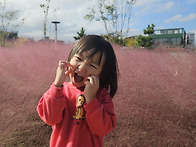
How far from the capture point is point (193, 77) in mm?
2982

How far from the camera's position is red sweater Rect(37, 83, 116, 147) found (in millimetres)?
825

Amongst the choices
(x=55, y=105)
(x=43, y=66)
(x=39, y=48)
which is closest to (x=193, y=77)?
(x=43, y=66)

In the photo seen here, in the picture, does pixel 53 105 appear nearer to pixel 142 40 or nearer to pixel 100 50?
pixel 100 50

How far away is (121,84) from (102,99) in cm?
192

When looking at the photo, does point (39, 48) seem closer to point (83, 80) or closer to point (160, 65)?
point (160, 65)

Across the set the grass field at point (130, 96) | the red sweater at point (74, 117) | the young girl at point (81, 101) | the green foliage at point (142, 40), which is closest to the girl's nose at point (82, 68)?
the young girl at point (81, 101)

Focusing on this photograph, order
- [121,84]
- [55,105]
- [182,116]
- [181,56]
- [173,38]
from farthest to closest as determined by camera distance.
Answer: [173,38]
[181,56]
[121,84]
[182,116]
[55,105]

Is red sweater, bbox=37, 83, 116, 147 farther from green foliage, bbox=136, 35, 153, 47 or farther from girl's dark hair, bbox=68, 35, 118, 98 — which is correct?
green foliage, bbox=136, 35, 153, 47

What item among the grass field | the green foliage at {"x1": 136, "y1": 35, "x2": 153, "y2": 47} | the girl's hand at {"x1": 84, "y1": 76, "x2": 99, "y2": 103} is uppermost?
the green foliage at {"x1": 136, "y1": 35, "x2": 153, "y2": 47}

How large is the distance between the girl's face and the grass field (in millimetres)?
1460

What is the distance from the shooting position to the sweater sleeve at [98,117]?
2.68 feet

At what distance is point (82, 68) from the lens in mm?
858

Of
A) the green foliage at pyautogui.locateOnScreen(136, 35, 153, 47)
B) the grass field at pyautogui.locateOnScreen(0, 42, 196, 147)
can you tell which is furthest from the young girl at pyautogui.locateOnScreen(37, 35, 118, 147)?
the green foliage at pyautogui.locateOnScreen(136, 35, 153, 47)

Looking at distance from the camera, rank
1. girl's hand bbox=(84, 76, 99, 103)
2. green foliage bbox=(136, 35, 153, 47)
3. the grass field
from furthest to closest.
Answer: green foliage bbox=(136, 35, 153, 47) → the grass field → girl's hand bbox=(84, 76, 99, 103)
